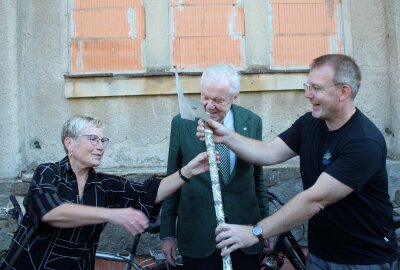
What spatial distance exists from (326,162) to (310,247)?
58 cm

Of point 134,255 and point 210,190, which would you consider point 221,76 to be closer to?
point 210,190

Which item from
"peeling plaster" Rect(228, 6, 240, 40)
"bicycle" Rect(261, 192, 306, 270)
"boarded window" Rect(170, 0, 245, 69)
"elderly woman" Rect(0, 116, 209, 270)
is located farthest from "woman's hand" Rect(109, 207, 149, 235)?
"peeling plaster" Rect(228, 6, 240, 40)

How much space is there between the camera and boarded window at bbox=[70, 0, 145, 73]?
5.23 meters

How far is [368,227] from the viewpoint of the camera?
2859 mm

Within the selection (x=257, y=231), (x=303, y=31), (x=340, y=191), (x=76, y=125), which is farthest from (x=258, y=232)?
(x=303, y=31)

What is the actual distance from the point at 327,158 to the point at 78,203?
1.40m

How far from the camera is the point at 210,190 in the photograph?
3.33m

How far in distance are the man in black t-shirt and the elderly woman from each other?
0.54 meters

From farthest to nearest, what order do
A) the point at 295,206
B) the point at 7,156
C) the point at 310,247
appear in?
the point at 7,156
the point at 310,247
the point at 295,206

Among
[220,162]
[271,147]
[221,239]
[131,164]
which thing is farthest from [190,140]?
[131,164]

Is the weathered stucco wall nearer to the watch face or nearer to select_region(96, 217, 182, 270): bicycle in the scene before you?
select_region(96, 217, 182, 270): bicycle

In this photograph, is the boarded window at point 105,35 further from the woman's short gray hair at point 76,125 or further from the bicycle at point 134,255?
the woman's short gray hair at point 76,125

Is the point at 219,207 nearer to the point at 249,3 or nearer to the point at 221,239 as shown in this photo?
the point at 221,239

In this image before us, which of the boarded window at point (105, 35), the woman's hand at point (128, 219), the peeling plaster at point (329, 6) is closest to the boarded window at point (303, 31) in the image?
the peeling plaster at point (329, 6)
